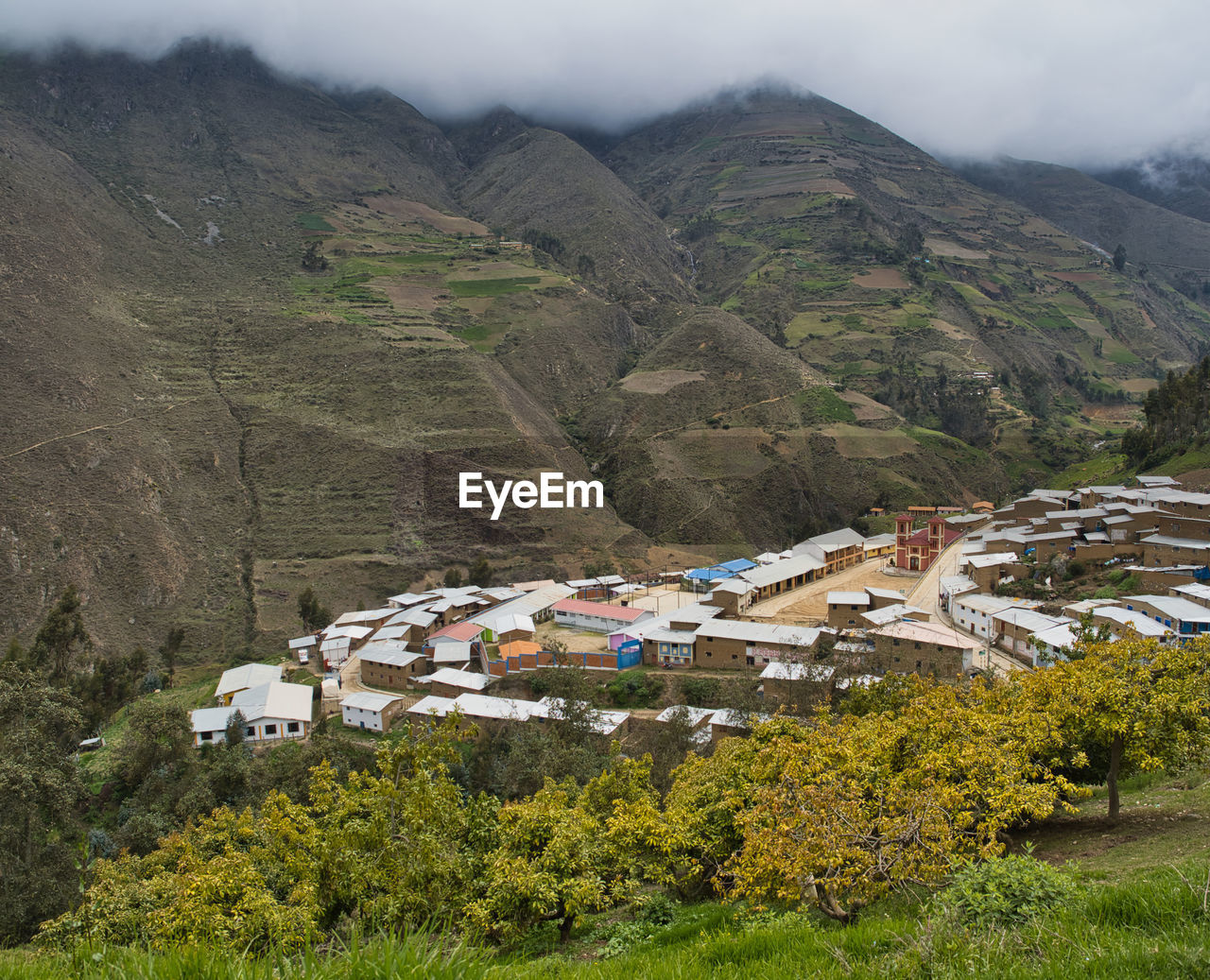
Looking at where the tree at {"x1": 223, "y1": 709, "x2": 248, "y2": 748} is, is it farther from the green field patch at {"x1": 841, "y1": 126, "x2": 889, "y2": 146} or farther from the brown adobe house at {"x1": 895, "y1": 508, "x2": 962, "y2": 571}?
the green field patch at {"x1": 841, "y1": 126, "x2": 889, "y2": 146}

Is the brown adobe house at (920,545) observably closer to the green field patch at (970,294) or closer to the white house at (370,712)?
the white house at (370,712)

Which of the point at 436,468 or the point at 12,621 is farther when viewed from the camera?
the point at 436,468

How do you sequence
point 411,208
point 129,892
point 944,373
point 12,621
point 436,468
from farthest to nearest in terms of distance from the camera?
point 411,208
point 944,373
point 436,468
point 12,621
point 129,892

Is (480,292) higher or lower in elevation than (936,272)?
lower

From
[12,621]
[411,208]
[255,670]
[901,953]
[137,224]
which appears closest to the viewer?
[901,953]

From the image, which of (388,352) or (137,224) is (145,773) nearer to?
(388,352)

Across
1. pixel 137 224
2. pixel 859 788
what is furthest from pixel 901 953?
pixel 137 224

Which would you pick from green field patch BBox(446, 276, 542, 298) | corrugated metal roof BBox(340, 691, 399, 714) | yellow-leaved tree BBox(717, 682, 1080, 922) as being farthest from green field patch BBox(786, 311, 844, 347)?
yellow-leaved tree BBox(717, 682, 1080, 922)
